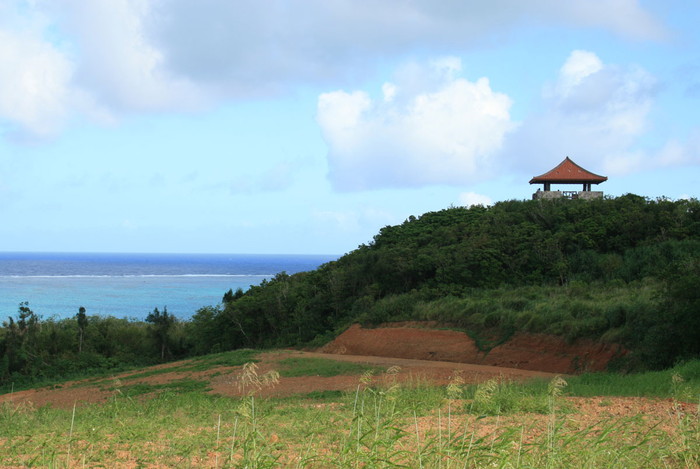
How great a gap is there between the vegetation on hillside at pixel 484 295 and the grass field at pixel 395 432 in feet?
20.2

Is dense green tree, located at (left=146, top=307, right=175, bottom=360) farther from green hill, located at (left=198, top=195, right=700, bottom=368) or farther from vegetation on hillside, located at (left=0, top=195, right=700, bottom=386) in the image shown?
green hill, located at (left=198, top=195, right=700, bottom=368)

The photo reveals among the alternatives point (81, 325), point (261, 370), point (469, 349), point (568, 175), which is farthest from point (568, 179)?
point (81, 325)

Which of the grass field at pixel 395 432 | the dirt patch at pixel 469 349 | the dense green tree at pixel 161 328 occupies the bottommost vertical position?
the dense green tree at pixel 161 328

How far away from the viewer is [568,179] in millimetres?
36406

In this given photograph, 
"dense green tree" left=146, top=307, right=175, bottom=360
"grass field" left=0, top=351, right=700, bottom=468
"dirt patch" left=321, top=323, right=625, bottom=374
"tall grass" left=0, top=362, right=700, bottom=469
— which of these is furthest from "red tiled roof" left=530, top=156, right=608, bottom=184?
"tall grass" left=0, top=362, right=700, bottom=469

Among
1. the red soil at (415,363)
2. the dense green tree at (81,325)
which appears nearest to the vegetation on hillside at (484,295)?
the dense green tree at (81,325)

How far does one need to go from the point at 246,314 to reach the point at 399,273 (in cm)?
859

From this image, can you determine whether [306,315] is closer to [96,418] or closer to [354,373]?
[354,373]

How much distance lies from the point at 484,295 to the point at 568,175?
1393 centimetres

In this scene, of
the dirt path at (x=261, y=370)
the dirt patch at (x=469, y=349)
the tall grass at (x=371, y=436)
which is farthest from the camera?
the dirt patch at (x=469, y=349)

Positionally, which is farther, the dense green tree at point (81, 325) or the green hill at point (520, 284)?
the dense green tree at point (81, 325)

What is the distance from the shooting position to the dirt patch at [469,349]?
61.4ft

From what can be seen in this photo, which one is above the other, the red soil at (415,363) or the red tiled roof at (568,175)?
the red tiled roof at (568,175)

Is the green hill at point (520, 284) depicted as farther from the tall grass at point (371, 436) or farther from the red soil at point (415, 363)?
the tall grass at point (371, 436)
